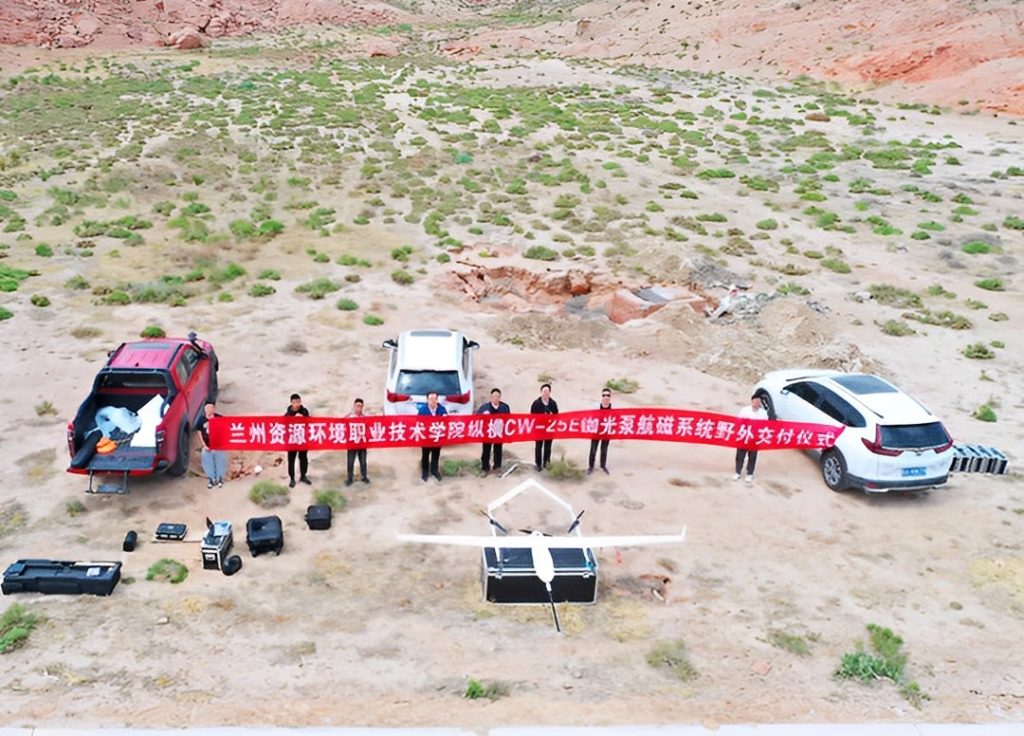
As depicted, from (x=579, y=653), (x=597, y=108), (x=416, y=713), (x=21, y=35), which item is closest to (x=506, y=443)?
(x=579, y=653)

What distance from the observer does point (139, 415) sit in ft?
45.5

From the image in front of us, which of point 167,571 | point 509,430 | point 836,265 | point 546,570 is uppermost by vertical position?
point 836,265

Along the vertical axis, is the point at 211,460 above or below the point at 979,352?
below

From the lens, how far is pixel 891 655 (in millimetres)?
10164

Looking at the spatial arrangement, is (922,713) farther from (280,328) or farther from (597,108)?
(597,108)

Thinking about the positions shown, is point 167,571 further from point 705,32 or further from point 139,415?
point 705,32

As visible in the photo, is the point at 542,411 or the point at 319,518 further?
the point at 542,411

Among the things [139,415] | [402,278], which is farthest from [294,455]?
[402,278]

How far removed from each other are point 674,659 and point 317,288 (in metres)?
16.3

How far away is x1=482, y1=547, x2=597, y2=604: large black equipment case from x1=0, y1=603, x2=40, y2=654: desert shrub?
227 inches

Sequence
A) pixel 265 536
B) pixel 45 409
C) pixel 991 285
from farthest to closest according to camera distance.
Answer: pixel 991 285 < pixel 45 409 < pixel 265 536

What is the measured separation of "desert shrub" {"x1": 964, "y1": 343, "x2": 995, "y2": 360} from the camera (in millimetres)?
20578

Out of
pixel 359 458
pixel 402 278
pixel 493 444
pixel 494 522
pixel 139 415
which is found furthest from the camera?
pixel 402 278

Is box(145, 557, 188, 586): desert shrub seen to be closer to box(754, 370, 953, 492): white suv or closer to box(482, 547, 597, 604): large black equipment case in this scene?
box(482, 547, 597, 604): large black equipment case
